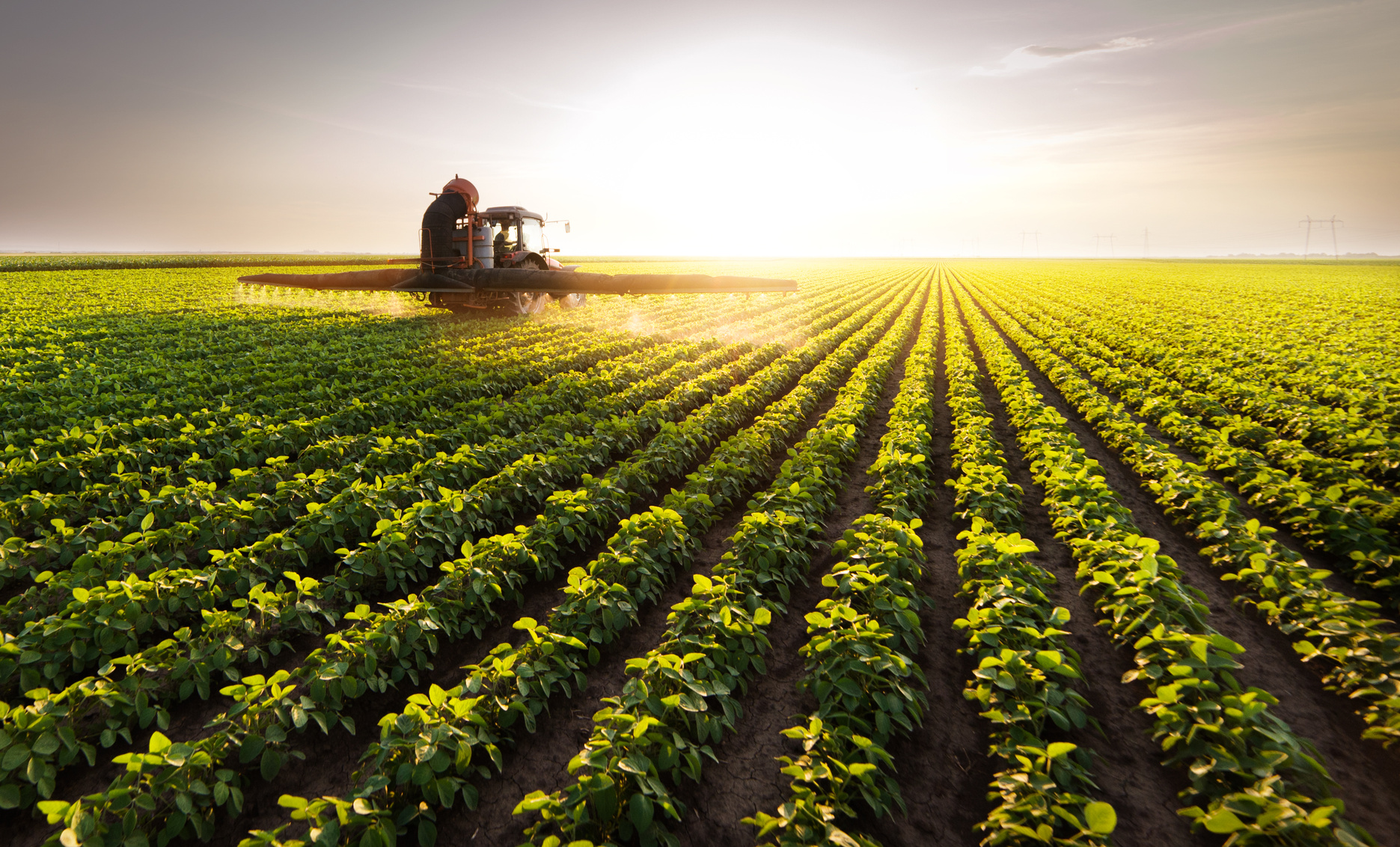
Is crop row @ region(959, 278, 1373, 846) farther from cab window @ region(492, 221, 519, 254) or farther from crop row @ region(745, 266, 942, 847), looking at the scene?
cab window @ region(492, 221, 519, 254)

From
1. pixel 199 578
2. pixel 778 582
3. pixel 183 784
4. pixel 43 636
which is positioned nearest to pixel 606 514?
pixel 778 582

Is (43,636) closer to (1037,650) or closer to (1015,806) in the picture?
(1015,806)

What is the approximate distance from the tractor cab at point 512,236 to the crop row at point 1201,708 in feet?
66.1

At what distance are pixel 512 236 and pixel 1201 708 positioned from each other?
22882 millimetres

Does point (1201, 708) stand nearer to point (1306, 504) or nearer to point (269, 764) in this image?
point (1306, 504)

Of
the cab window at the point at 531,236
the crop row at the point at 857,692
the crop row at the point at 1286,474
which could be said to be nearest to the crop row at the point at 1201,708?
the crop row at the point at 857,692

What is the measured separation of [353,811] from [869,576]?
11.3 feet

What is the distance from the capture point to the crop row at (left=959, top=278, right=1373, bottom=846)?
2756 millimetres

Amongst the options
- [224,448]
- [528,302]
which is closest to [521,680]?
[224,448]

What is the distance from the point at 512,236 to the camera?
21844 mm

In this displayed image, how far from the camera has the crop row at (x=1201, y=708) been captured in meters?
2.76

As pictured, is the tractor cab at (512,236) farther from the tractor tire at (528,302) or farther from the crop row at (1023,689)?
the crop row at (1023,689)

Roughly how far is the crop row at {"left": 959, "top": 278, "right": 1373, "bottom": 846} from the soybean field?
0.09 feet

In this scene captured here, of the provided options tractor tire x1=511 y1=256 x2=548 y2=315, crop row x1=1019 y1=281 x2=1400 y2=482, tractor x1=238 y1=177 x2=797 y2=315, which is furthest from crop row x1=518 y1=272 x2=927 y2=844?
tractor tire x1=511 y1=256 x2=548 y2=315
